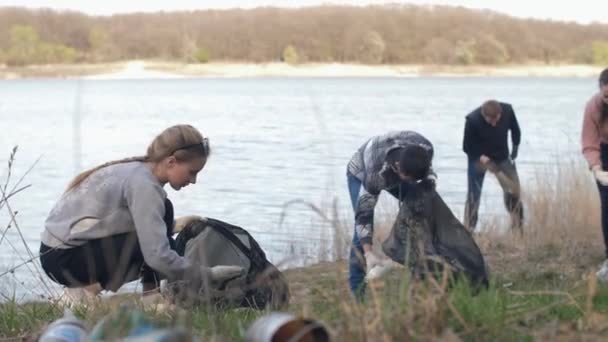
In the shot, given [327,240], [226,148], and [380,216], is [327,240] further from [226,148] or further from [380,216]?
[226,148]

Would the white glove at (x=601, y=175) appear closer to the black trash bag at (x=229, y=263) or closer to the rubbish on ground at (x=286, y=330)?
the black trash bag at (x=229, y=263)

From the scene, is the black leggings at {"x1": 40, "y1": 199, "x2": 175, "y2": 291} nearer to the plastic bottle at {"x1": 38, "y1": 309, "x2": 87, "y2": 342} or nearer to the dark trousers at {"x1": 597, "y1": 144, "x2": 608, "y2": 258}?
the plastic bottle at {"x1": 38, "y1": 309, "x2": 87, "y2": 342}

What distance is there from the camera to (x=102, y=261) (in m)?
5.23

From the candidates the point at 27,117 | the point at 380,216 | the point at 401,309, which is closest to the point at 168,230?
the point at 401,309

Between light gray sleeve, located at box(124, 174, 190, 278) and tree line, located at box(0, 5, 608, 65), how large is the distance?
153ft

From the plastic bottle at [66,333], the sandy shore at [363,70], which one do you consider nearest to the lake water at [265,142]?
the plastic bottle at [66,333]

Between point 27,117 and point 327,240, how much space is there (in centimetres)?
2463

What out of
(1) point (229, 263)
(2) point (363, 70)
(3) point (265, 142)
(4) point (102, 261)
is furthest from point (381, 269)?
(2) point (363, 70)

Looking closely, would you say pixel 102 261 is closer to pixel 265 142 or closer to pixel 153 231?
pixel 153 231

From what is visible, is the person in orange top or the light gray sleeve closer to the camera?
the light gray sleeve

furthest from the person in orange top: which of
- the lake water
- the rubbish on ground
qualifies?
the rubbish on ground

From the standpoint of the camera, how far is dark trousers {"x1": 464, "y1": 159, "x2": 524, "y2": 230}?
30.8 ft

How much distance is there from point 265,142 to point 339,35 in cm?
4304

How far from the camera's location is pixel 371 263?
4.88 meters
